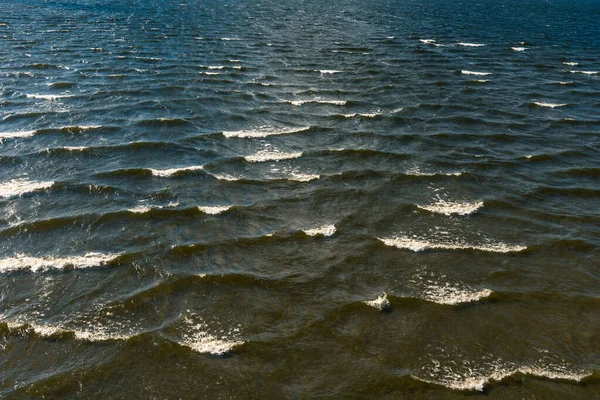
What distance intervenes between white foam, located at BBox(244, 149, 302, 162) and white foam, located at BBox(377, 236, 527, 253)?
6654mm

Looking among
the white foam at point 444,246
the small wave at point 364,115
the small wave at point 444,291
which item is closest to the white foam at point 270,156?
the small wave at point 364,115

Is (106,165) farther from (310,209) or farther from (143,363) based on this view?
(143,363)

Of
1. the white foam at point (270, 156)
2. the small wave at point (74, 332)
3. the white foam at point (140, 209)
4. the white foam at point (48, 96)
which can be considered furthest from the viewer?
the white foam at point (48, 96)

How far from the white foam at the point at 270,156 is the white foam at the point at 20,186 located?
7.54 metres

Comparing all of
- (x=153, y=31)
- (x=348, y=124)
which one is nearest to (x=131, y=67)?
(x=153, y=31)

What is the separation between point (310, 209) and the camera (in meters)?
14.2

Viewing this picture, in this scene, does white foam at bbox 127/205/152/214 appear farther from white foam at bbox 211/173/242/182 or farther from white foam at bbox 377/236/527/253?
white foam at bbox 377/236/527/253

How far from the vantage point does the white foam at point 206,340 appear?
8.99 m

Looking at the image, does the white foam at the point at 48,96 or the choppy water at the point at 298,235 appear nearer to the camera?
the choppy water at the point at 298,235

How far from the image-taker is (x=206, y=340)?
9219mm

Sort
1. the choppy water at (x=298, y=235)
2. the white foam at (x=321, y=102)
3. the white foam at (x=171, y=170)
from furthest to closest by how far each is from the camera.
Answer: the white foam at (x=321, y=102), the white foam at (x=171, y=170), the choppy water at (x=298, y=235)

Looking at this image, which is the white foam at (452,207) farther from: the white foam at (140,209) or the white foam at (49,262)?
the white foam at (49,262)

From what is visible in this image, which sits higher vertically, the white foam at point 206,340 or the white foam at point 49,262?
the white foam at point 49,262

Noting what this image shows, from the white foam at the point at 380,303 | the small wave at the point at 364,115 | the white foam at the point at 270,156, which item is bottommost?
the white foam at the point at 380,303
